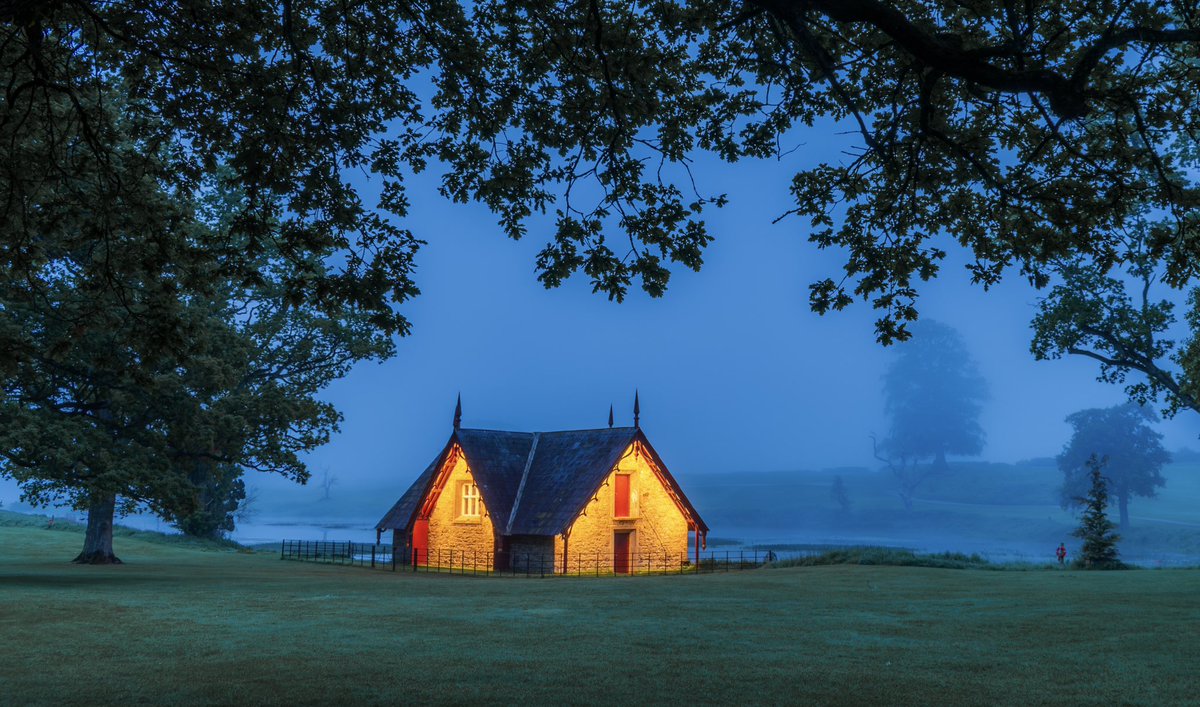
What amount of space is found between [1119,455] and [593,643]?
9737 centimetres

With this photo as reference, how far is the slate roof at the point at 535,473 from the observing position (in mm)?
43000

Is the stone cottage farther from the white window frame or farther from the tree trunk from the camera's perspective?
the tree trunk

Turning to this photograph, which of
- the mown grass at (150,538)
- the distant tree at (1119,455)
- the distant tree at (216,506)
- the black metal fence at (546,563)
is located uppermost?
the distant tree at (1119,455)

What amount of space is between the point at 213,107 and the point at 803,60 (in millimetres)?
8207

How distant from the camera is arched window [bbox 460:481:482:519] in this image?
45.4 metres

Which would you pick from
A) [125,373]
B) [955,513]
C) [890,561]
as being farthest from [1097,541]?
[955,513]

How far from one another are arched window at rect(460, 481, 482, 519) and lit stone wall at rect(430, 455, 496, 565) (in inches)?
9.6

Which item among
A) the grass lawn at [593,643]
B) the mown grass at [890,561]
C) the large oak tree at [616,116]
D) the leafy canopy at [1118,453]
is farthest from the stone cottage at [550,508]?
the leafy canopy at [1118,453]

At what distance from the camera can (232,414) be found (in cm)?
3119

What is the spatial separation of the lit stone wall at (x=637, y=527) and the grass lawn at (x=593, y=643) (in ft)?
44.7

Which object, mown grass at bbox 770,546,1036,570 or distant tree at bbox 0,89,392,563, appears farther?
mown grass at bbox 770,546,1036,570

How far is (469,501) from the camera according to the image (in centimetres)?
4562

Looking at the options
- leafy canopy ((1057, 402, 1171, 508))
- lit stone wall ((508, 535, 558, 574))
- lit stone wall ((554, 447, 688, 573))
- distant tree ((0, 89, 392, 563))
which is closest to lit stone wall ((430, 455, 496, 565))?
lit stone wall ((508, 535, 558, 574))

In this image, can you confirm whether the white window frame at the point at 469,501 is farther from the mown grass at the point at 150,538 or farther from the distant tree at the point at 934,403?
the distant tree at the point at 934,403
